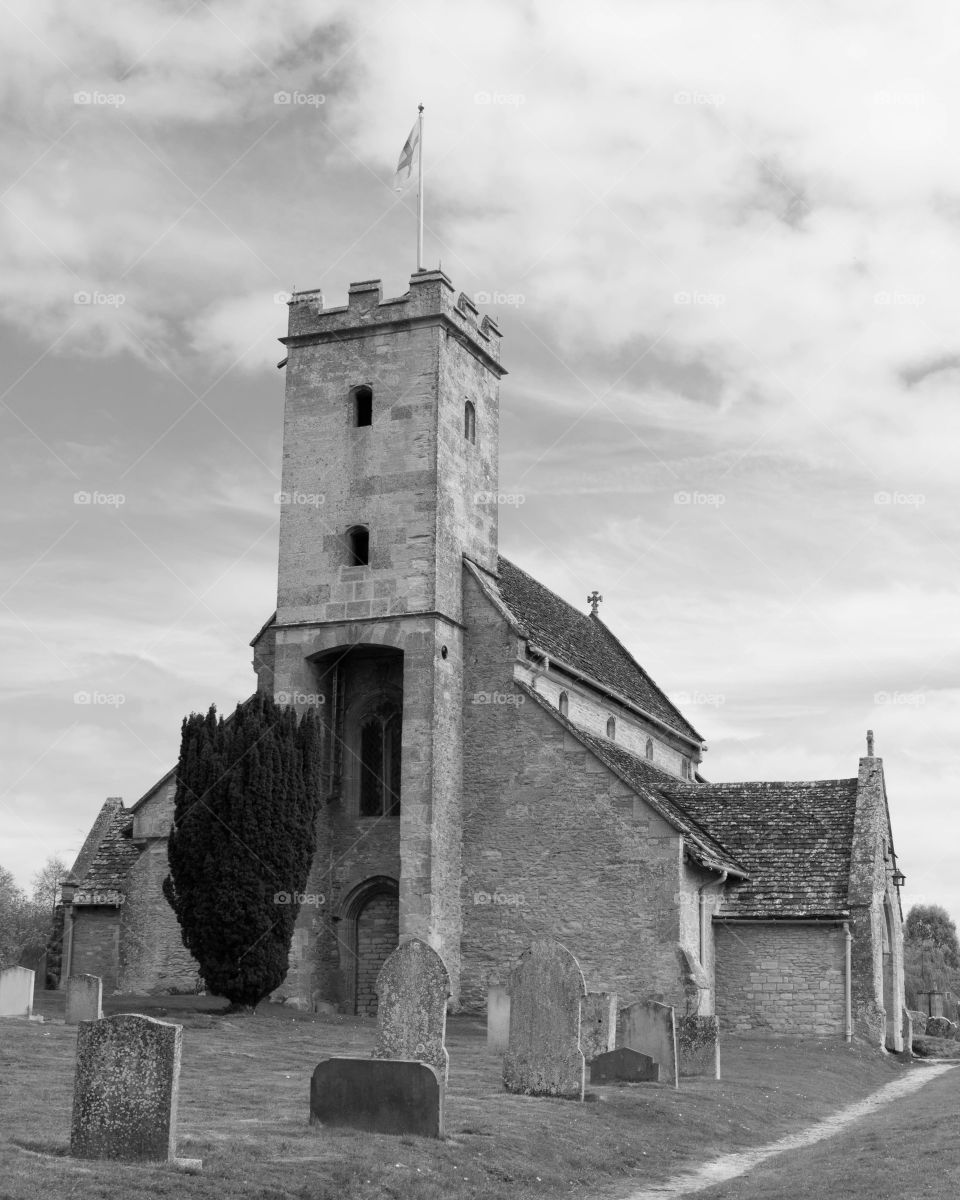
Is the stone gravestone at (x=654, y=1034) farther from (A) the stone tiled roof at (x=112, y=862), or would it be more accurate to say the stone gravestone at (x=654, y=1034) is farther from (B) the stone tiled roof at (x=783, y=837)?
(A) the stone tiled roof at (x=112, y=862)

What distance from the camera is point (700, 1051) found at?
2391 centimetres

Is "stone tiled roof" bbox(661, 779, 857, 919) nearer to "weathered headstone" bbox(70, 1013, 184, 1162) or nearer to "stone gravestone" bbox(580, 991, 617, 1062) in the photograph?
"stone gravestone" bbox(580, 991, 617, 1062)

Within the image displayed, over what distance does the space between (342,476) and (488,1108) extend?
20.3 metres

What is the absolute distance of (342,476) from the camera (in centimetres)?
3488

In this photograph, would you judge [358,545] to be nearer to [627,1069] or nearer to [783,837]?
[783,837]

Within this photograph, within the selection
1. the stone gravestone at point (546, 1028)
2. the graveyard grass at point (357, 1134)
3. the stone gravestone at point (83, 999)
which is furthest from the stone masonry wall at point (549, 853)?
the stone gravestone at point (546, 1028)

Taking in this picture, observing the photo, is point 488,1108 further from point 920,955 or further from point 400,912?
point 920,955

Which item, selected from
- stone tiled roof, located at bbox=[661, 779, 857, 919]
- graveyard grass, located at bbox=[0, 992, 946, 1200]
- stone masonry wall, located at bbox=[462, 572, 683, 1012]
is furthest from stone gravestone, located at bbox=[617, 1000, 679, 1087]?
stone tiled roof, located at bbox=[661, 779, 857, 919]

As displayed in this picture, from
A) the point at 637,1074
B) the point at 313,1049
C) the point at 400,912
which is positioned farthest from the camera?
the point at 400,912

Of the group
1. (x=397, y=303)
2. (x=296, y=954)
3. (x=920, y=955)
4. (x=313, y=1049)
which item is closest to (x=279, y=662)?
(x=296, y=954)


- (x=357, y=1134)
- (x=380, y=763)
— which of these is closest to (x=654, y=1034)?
(x=357, y=1134)

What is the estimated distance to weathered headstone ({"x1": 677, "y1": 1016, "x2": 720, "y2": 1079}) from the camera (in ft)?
78.1

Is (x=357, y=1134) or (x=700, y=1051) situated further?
(x=700, y=1051)

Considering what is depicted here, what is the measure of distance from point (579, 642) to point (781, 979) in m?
12.2
